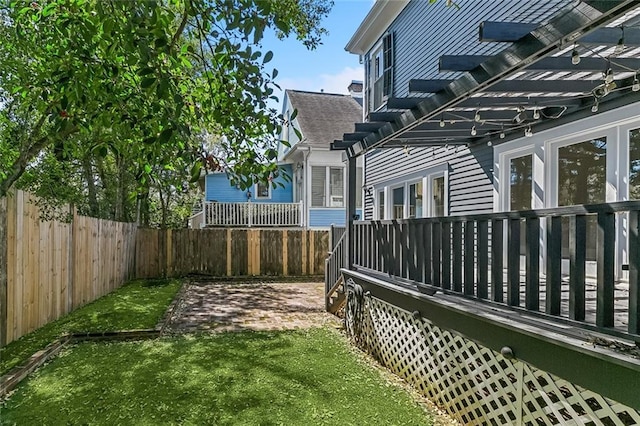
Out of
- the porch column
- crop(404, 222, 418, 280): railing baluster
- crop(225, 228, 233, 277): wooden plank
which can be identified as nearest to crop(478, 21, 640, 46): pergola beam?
crop(404, 222, 418, 280): railing baluster

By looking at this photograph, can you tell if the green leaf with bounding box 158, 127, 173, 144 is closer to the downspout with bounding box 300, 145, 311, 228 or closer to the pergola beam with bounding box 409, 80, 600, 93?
the pergola beam with bounding box 409, 80, 600, 93

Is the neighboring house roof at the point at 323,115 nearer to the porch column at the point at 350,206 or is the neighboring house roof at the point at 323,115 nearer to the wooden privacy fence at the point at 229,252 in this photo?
the wooden privacy fence at the point at 229,252

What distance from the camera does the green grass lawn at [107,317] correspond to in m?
4.88

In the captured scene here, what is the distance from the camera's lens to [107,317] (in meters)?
6.99

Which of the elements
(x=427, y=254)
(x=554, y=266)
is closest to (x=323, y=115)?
(x=427, y=254)

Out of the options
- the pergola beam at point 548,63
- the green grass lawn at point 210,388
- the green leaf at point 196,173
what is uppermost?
the pergola beam at point 548,63

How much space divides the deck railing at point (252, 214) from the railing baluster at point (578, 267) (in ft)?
45.2

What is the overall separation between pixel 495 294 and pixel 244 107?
8.02 feet

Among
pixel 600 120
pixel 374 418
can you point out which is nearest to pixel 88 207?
pixel 374 418

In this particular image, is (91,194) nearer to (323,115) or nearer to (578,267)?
(323,115)

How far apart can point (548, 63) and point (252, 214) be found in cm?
1368

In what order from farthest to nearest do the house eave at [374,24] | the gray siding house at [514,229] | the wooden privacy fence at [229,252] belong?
the wooden privacy fence at [229,252]
the house eave at [374,24]
the gray siding house at [514,229]

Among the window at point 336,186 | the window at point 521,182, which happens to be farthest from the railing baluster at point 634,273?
the window at point 336,186

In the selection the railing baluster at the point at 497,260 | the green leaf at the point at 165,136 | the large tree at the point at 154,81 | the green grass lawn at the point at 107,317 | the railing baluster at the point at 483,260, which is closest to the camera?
the green leaf at the point at 165,136
